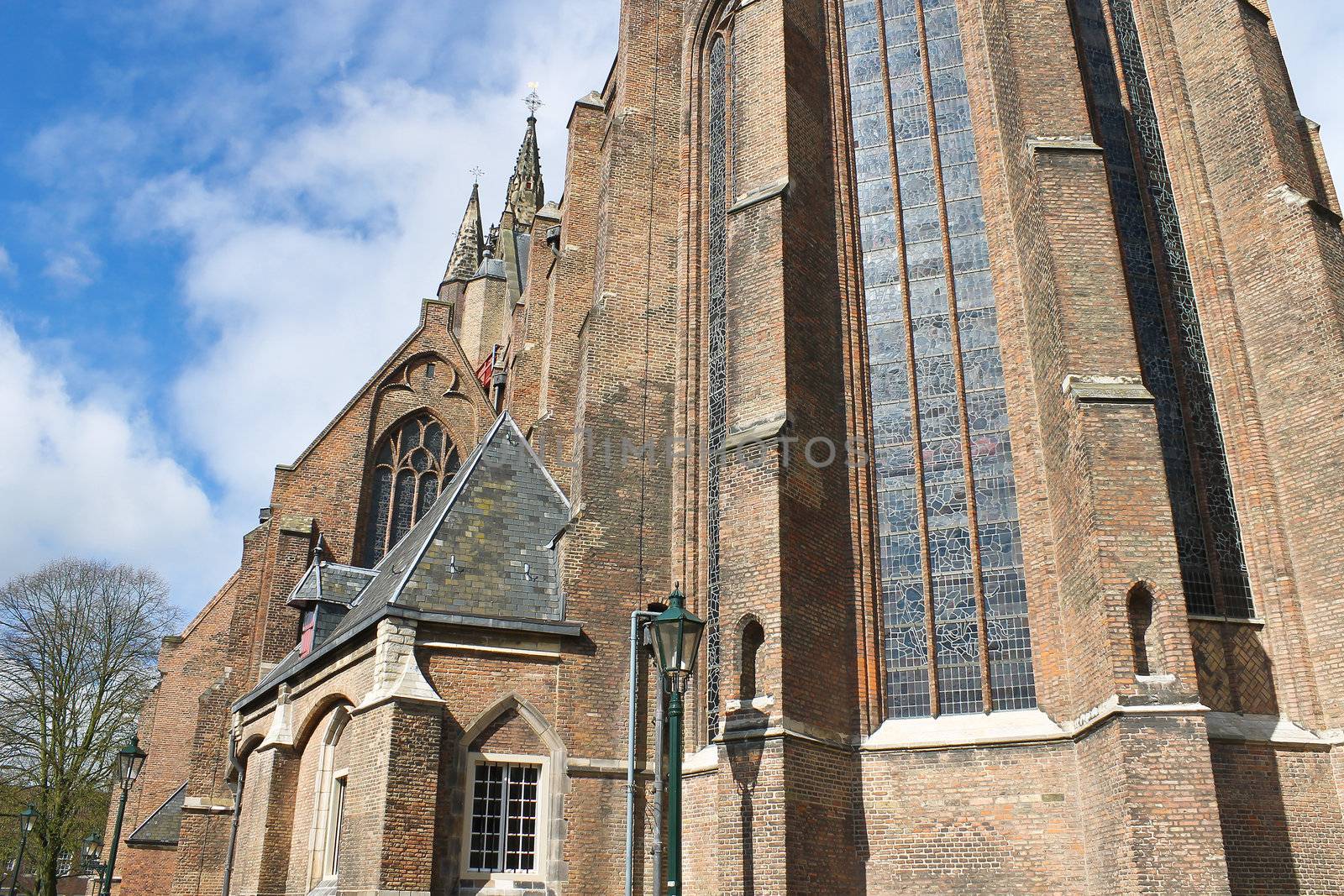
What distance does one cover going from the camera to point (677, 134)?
21406 millimetres

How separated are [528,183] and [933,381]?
45.6m

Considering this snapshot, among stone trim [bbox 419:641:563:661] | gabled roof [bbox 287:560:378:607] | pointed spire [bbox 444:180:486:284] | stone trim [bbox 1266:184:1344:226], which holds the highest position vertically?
pointed spire [bbox 444:180:486:284]

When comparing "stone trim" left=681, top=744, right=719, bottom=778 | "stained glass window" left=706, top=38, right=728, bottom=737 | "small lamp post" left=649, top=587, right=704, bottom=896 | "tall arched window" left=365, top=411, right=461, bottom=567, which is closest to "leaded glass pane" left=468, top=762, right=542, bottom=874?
"stone trim" left=681, top=744, right=719, bottom=778

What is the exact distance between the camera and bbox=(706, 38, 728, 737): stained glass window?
53.1 feet

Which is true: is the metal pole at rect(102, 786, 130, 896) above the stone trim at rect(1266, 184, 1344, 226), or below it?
below

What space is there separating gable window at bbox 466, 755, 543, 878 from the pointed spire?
3198 cm

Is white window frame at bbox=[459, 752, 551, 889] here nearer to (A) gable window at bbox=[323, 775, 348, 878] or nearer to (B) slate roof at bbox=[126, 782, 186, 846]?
(A) gable window at bbox=[323, 775, 348, 878]

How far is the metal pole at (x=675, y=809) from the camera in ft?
32.9

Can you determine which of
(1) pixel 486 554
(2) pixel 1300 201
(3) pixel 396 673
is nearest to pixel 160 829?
(1) pixel 486 554

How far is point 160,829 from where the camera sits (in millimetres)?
26359

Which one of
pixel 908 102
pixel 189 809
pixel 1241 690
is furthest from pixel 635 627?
pixel 189 809

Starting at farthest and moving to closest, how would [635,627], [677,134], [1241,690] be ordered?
[677,134]
[635,627]
[1241,690]

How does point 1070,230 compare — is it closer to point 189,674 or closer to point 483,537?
point 483,537

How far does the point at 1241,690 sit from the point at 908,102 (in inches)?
404
